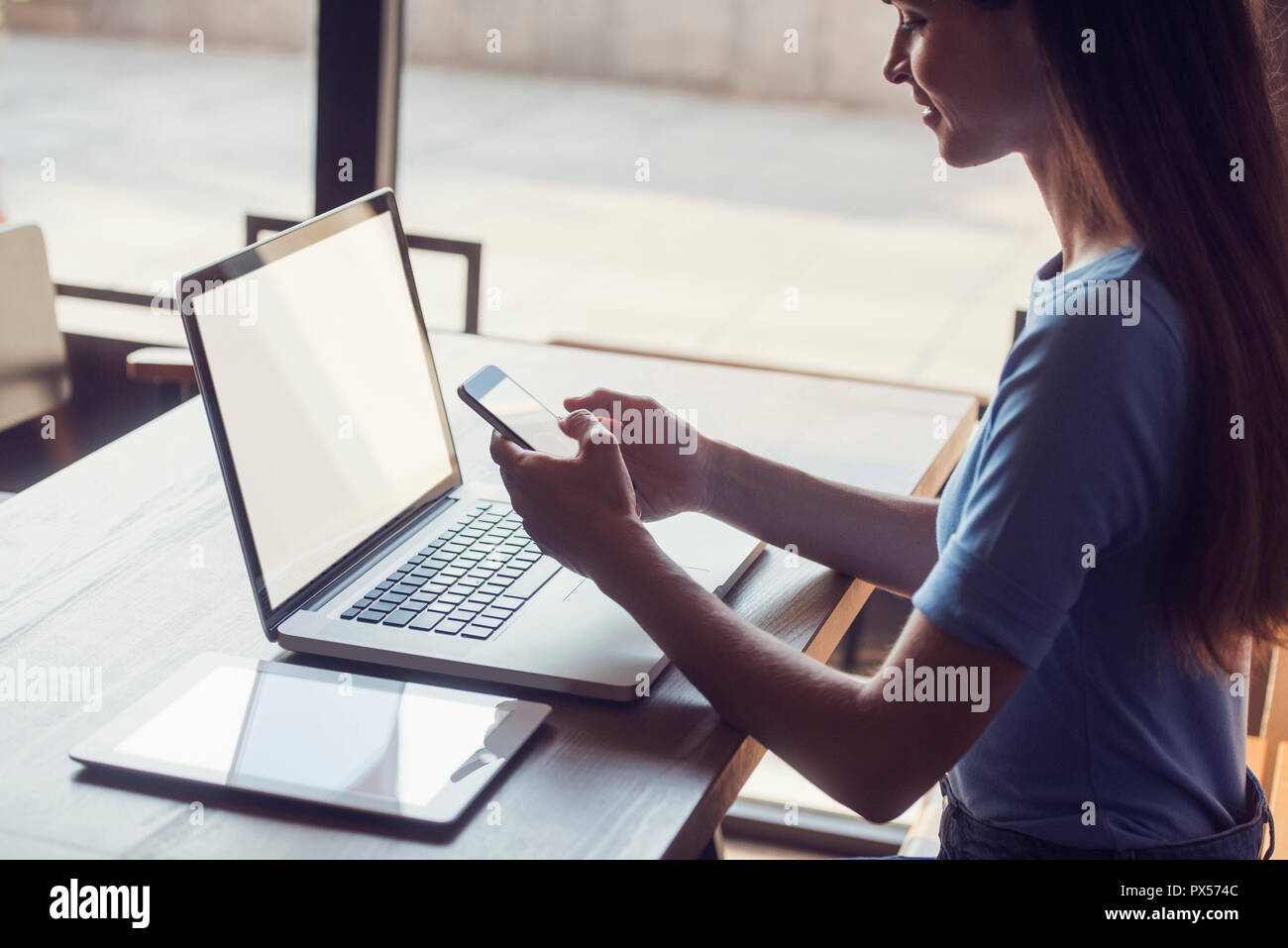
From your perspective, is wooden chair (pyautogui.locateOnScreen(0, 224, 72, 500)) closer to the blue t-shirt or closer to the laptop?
the laptop

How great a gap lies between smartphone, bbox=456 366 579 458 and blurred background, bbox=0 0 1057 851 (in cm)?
91

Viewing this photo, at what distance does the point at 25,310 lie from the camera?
2.02 m

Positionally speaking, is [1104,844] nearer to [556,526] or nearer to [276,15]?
[556,526]

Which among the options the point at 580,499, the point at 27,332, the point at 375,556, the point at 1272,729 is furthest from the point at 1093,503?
the point at 27,332

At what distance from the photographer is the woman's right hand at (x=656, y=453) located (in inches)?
45.5

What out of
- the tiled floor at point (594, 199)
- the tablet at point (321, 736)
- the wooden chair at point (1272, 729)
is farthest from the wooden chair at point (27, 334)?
the wooden chair at point (1272, 729)

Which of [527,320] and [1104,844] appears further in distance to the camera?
[527,320]

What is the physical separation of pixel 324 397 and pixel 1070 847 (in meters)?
0.63

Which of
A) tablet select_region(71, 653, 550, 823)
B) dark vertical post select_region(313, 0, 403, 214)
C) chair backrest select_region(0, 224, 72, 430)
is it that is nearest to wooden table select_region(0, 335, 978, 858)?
tablet select_region(71, 653, 550, 823)

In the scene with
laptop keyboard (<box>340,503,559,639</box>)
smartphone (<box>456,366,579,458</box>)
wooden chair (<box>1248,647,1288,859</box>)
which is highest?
smartphone (<box>456,366,579,458</box>)

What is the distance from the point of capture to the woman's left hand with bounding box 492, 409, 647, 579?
3.05 feet

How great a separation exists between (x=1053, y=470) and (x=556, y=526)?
1.12 ft

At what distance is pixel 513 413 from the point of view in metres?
1.10
